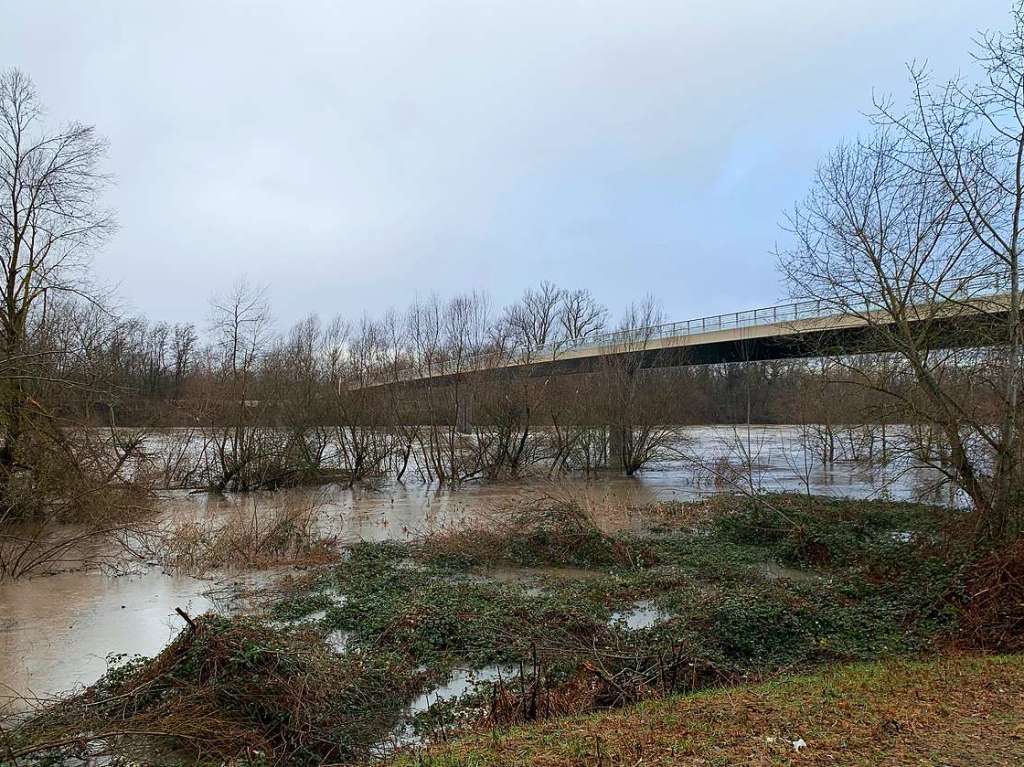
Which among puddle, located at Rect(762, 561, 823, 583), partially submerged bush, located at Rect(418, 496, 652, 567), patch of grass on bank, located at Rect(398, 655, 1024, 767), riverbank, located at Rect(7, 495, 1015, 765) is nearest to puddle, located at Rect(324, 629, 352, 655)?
riverbank, located at Rect(7, 495, 1015, 765)

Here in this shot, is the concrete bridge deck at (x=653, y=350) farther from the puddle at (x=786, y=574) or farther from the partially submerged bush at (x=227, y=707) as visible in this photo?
the partially submerged bush at (x=227, y=707)

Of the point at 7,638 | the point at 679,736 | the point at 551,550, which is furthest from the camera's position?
the point at 551,550

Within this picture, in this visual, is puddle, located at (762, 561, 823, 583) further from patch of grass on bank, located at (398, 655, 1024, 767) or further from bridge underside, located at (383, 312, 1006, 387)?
patch of grass on bank, located at (398, 655, 1024, 767)

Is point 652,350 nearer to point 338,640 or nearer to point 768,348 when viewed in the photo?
point 768,348

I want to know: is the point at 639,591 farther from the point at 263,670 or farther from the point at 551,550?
the point at 263,670

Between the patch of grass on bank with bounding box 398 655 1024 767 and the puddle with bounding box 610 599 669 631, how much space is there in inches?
136

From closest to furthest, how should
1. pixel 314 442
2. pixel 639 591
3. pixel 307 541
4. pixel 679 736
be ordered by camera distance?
pixel 679 736 → pixel 639 591 → pixel 307 541 → pixel 314 442

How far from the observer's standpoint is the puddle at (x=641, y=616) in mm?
10273

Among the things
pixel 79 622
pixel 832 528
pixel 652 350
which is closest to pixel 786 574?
pixel 832 528

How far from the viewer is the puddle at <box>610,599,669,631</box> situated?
10.3 meters

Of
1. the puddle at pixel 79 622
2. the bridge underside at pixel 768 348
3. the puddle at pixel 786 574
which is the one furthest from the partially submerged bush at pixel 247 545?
the bridge underside at pixel 768 348

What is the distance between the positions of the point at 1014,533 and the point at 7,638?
16725 mm

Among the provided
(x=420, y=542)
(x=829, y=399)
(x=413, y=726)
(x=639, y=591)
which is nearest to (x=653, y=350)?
(x=829, y=399)

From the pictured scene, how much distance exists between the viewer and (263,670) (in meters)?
7.15
